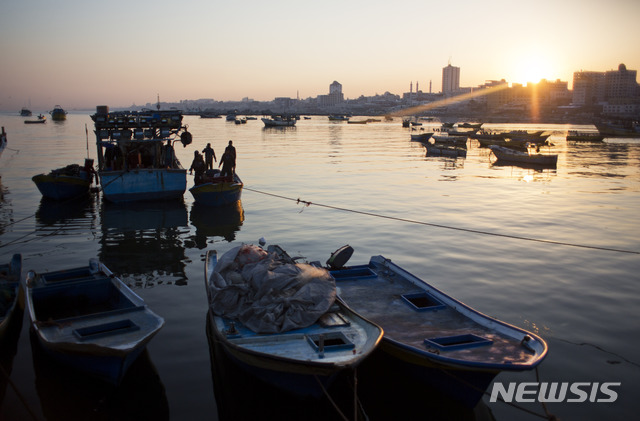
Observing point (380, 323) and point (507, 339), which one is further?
point (380, 323)

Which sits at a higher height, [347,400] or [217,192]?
[217,192]

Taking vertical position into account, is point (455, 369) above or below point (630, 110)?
below

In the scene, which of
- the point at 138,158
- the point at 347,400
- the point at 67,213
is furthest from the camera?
the point at 138,158

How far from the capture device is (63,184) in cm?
2281

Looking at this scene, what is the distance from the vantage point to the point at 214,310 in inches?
336

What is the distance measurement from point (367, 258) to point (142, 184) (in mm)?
12170

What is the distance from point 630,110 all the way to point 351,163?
16949cm

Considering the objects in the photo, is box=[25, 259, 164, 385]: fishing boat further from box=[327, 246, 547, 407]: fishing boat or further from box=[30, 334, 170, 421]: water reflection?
box=[327, 246, 547, 407]: fishing boat

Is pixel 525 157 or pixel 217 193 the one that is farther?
pixel 525 157

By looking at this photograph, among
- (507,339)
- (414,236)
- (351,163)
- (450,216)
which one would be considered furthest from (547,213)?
(351,163)

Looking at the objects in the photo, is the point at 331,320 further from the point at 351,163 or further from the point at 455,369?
the point at 351,163

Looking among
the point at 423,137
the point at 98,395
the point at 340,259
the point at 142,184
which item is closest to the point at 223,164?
the point at 142,184

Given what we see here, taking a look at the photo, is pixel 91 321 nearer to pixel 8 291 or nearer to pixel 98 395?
pixel 98 395

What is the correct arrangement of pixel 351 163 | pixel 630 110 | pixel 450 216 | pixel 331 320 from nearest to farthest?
1. pixel 331 320
2. pixel 450 216
3. pixel 351 163
4. pixel 630 110
